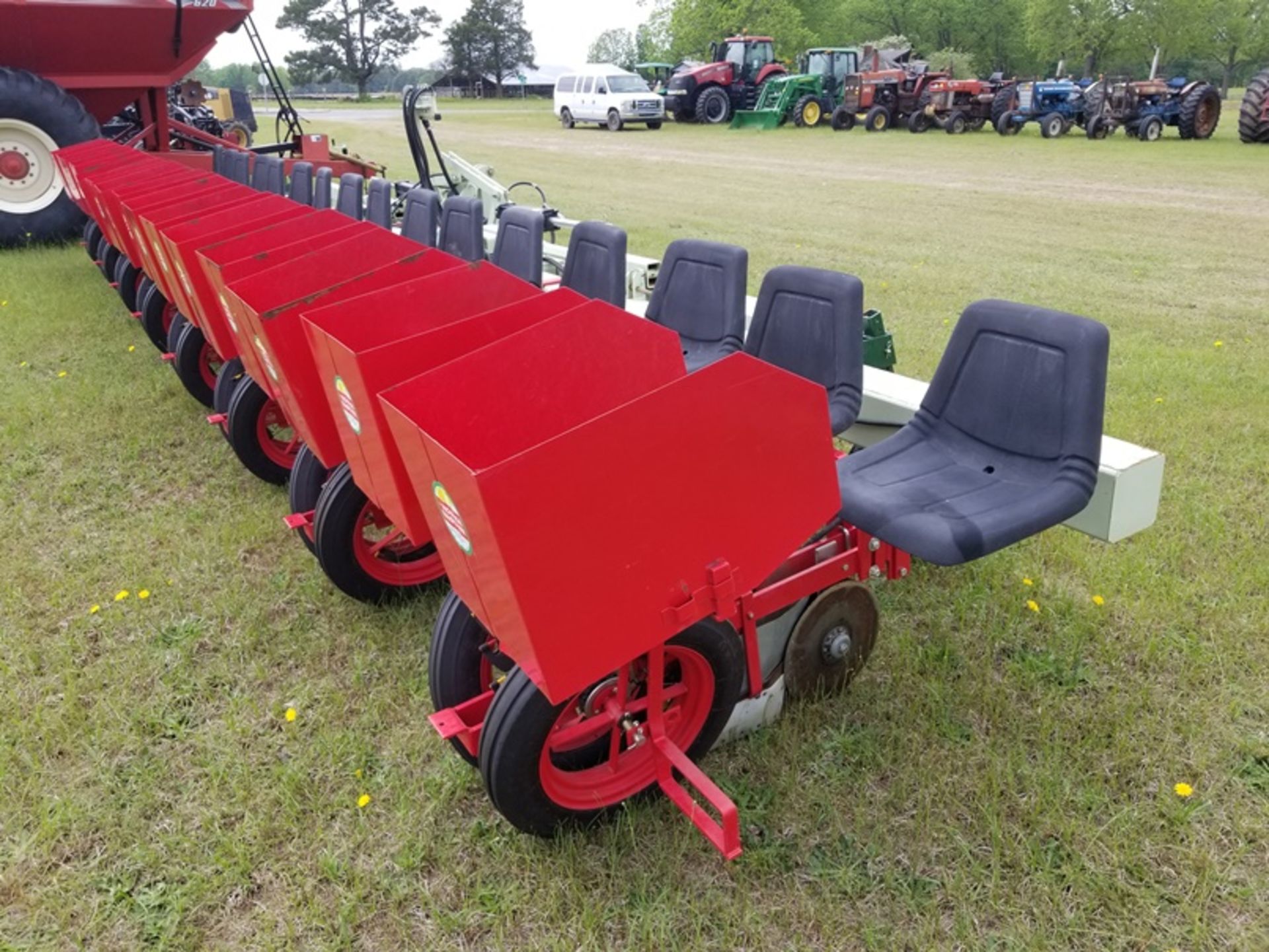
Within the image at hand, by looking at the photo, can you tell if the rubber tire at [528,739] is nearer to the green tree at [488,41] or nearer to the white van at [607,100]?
the white van at [607,100]

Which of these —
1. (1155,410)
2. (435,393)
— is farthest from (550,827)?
(1155,410)

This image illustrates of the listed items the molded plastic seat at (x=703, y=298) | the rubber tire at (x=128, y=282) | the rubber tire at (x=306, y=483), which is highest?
the molded plastic seat at (x=703, y=298)

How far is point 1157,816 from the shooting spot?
1977mm

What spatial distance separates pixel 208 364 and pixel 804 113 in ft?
65.1

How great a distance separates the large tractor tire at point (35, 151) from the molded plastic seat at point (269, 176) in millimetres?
1364

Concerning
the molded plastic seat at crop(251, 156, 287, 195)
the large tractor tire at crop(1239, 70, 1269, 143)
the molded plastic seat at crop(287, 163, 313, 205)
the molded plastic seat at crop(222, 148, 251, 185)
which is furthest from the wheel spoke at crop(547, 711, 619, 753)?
the large tractor tire at crop(1239, 70, 1269, 143)

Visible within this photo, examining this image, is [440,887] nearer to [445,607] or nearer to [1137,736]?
[445,607]

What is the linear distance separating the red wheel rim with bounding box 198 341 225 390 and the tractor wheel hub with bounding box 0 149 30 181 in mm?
4488

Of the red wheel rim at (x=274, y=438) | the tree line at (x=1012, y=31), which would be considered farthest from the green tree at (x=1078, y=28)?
the red wheel rim at (x=274, y=438)

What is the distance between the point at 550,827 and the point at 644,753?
24 cm

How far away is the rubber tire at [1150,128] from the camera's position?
17172 millimetres

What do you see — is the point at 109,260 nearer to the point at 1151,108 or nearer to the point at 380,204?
the point at 380,204

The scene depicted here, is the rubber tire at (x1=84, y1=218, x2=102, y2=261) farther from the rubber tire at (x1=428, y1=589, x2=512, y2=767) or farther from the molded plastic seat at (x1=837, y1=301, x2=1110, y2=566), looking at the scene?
the molded plastic seat at (x1=837, y1=301, x2=1110, y2=566)

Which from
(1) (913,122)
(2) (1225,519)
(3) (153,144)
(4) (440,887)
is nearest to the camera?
(4) (440,887)
